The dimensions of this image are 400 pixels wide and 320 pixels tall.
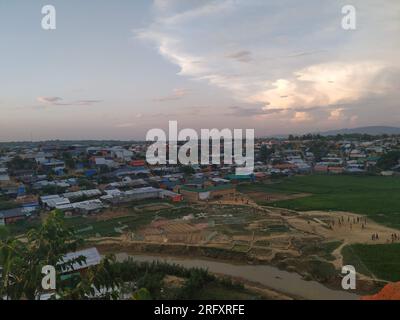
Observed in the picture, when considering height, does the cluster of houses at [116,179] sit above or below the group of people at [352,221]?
above

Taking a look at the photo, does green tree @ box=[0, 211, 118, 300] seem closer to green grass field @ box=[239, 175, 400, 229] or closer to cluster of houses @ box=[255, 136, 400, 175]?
green grass field @ box=[239, 175, 400, 229]

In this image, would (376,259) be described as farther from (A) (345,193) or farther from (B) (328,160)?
(B) (328,160)

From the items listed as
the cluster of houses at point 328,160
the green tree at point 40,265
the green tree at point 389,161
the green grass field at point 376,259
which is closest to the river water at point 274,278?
the green grass field at point 376,259

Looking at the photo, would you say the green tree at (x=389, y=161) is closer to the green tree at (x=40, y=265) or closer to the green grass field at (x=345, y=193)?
the green grass field at (x=345, y=193)

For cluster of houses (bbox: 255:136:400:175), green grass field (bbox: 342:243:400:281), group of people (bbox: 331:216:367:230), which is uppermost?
cluster of houses (bbox: 255:136:400:175)

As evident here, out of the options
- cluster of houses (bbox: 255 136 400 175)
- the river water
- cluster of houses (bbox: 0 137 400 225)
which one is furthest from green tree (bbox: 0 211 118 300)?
cluster of houses (bbox: 255 136 400 175)

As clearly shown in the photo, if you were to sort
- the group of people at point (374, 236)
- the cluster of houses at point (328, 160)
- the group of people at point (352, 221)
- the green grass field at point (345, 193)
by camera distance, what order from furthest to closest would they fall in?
the cluster of houses at point (328, 160), the green grass field at point (345, 193), the group of people at point (352, 221), the group of people at point (374, 236)
